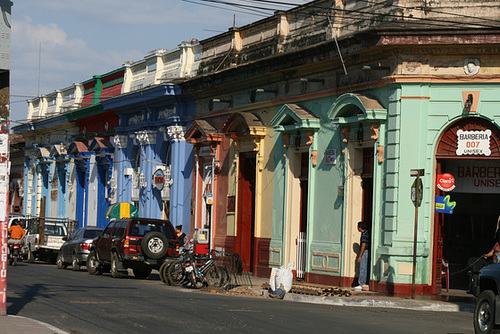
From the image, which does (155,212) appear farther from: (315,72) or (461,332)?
(461,332)

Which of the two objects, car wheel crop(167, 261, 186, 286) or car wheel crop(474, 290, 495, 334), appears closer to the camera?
car wheel crop(474, 290, 495, 334)

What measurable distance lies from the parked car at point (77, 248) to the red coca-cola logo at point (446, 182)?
13253mm

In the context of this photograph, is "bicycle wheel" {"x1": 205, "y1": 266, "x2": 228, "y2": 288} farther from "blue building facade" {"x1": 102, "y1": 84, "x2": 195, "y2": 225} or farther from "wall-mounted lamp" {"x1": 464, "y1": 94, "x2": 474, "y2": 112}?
"blue building facade" {"x1": 102, "y1": 84, "x2": 195, "y2": 225}

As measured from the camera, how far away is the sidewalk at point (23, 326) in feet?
41.9

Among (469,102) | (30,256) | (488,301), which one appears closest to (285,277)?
(469,102)

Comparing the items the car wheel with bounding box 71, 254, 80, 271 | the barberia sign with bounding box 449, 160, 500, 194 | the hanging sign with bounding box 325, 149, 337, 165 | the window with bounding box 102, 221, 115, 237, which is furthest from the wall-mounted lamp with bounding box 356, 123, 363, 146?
the car wheel with bounding box 71, 254, 80, 271

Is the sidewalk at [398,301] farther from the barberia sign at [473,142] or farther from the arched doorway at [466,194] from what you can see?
the barberia sign at [473,142]

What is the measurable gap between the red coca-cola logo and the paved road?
393 cm

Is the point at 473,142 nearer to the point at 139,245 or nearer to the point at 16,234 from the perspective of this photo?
the point at 139,245

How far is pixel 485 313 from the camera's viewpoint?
13844 millimetres

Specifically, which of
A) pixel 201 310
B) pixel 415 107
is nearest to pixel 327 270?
pixel 415 107

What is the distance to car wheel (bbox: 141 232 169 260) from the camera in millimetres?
25500

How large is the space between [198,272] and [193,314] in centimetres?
735

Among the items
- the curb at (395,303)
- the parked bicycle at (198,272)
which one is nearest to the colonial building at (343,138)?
the curb at (395,303)
